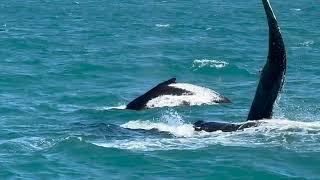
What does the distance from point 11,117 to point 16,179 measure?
7982 mm

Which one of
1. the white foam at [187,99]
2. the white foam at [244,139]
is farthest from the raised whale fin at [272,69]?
the white foam at [187,99]

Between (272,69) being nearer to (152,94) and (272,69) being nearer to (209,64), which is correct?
(152,94)

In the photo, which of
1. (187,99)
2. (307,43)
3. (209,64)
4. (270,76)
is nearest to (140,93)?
(187,99)

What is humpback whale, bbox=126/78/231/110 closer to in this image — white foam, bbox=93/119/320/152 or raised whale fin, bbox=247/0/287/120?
white foam, bbox=93/119/320/152

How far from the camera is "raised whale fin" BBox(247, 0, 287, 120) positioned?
810 inches

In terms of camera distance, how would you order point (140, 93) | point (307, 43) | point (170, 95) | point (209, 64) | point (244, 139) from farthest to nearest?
point (307, 43), point (209, 64), point (140, 93), point (170, 95), point (244, 139)

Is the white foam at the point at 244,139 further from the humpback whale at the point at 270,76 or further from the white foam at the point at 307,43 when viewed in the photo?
the white foam at the point at 307,43

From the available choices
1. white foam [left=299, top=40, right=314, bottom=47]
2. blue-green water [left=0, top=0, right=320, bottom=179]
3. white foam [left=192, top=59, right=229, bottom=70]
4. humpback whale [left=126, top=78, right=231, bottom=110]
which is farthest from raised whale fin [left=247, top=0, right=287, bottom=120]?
white foam [left=299, top=40, right=314, bottom=47]

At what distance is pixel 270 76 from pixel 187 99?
8092mm

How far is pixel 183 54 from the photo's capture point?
47.1 metres

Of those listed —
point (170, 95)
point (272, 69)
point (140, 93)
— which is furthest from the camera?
point (140, 93)

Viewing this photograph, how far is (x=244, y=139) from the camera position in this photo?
2212cm

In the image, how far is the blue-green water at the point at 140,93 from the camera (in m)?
20.8

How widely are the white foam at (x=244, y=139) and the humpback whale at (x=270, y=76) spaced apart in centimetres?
37
